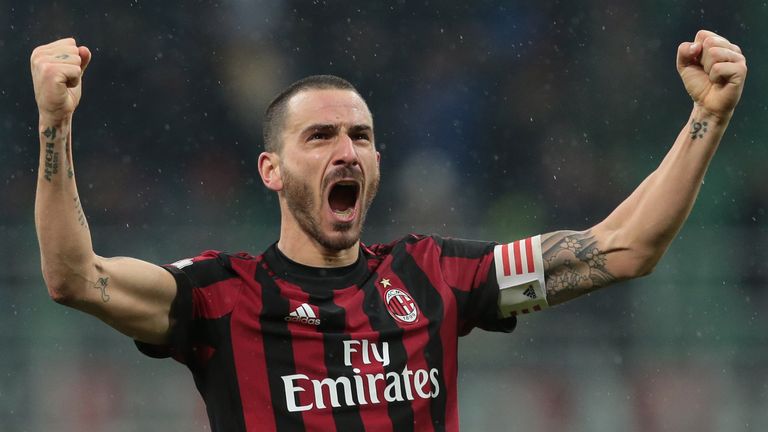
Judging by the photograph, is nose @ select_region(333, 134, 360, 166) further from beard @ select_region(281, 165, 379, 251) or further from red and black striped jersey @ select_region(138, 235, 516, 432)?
red and black striped jersey @ select_region(138, 235, 516, 432)

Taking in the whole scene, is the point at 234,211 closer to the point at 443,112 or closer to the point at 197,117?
the point at 197,117

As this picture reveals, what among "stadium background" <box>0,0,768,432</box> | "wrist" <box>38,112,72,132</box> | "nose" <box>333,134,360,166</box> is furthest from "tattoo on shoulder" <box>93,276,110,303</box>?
"stadium background" <box>0,0,768,432</box>

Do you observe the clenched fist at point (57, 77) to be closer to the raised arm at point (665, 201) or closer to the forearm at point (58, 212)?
the forearm at point (58, 212)

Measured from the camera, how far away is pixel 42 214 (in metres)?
2.63

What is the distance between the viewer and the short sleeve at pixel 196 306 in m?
2.98

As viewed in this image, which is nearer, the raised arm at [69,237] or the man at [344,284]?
the raised arm at [69,237]

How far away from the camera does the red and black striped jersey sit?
299cm

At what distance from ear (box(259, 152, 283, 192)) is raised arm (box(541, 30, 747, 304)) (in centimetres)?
75

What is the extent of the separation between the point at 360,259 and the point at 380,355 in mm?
338

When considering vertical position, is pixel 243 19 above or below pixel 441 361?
above

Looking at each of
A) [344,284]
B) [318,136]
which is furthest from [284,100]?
[344,284]

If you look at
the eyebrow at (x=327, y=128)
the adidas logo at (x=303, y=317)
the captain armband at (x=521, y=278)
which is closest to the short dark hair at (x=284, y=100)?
the eyebrow at (x=327, y=128)

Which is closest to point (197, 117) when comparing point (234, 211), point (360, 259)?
point (234, 211)

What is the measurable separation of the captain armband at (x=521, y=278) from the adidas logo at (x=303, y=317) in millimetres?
497
